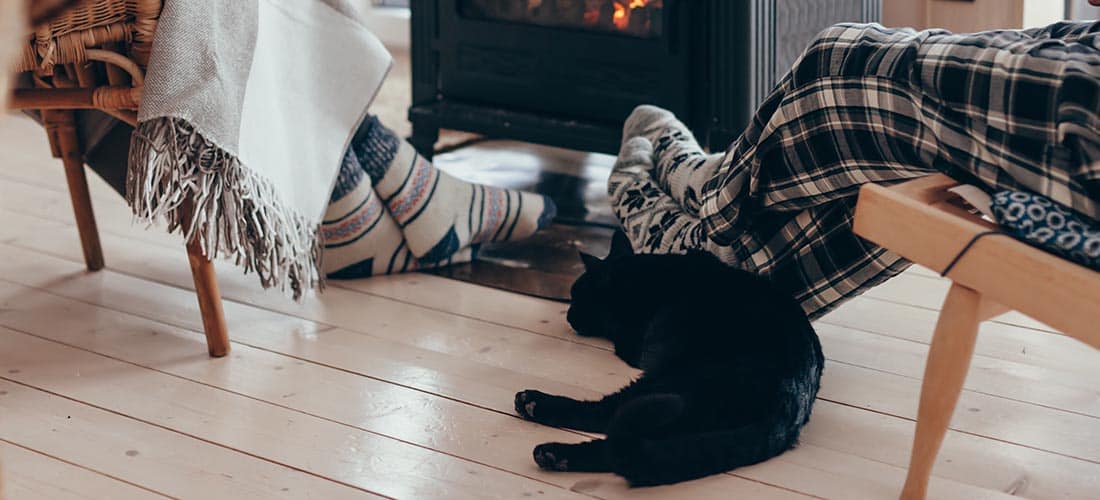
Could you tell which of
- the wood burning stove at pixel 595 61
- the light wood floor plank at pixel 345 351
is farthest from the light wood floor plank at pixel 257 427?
the wood burning stove at pixel 595 61

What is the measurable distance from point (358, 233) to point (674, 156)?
53 cm

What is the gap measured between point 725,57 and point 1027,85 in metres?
0.95

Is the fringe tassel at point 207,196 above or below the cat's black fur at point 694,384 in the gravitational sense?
above

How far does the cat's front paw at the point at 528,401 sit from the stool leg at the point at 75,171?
89cm

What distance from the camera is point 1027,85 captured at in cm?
105

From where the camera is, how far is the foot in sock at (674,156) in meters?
1.66

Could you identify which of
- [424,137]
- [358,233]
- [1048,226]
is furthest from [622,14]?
[1048,226]

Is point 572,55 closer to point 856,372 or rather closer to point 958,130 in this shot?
point 856,372

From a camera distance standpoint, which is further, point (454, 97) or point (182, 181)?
point (454, 97)

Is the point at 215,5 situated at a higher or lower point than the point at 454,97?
higher

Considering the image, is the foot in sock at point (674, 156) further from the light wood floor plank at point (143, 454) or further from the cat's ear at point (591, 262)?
the light wood floor plank at point (143, 454)

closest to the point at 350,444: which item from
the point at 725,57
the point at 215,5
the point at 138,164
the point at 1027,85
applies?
the point at 138,164

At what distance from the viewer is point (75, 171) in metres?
1.80

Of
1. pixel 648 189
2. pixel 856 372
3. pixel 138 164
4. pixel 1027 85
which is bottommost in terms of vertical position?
pixel 856 372
